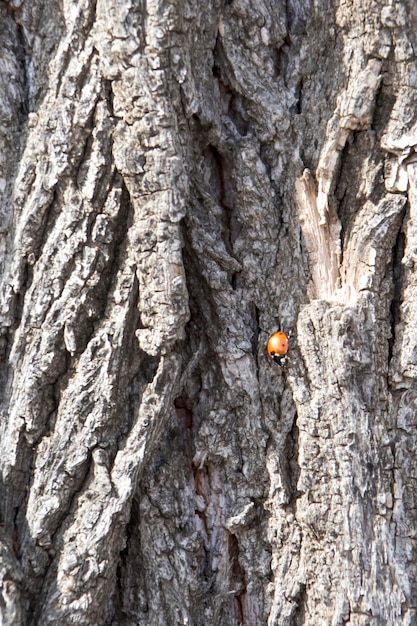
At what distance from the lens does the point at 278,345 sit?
203 centimetres

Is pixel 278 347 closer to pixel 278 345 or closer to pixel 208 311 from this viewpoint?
pixel 278 345

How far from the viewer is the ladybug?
2.03 m

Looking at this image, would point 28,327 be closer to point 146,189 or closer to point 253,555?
point 146,189

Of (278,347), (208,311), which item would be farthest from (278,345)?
(208,311)

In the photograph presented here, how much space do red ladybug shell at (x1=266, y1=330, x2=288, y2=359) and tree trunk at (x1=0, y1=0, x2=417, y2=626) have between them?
0.12 feet

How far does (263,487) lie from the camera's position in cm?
211

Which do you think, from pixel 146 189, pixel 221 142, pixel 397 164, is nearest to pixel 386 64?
pixel 397 164

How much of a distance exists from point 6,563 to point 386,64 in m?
1.71

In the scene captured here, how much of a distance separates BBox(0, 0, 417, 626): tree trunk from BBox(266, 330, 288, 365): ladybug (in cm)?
3

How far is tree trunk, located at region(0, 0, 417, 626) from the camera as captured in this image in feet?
6.49

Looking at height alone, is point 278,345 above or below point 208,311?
below

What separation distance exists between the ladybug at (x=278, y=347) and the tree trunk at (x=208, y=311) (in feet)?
0.11

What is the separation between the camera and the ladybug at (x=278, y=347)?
2.03m

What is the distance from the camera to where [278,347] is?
203cm
